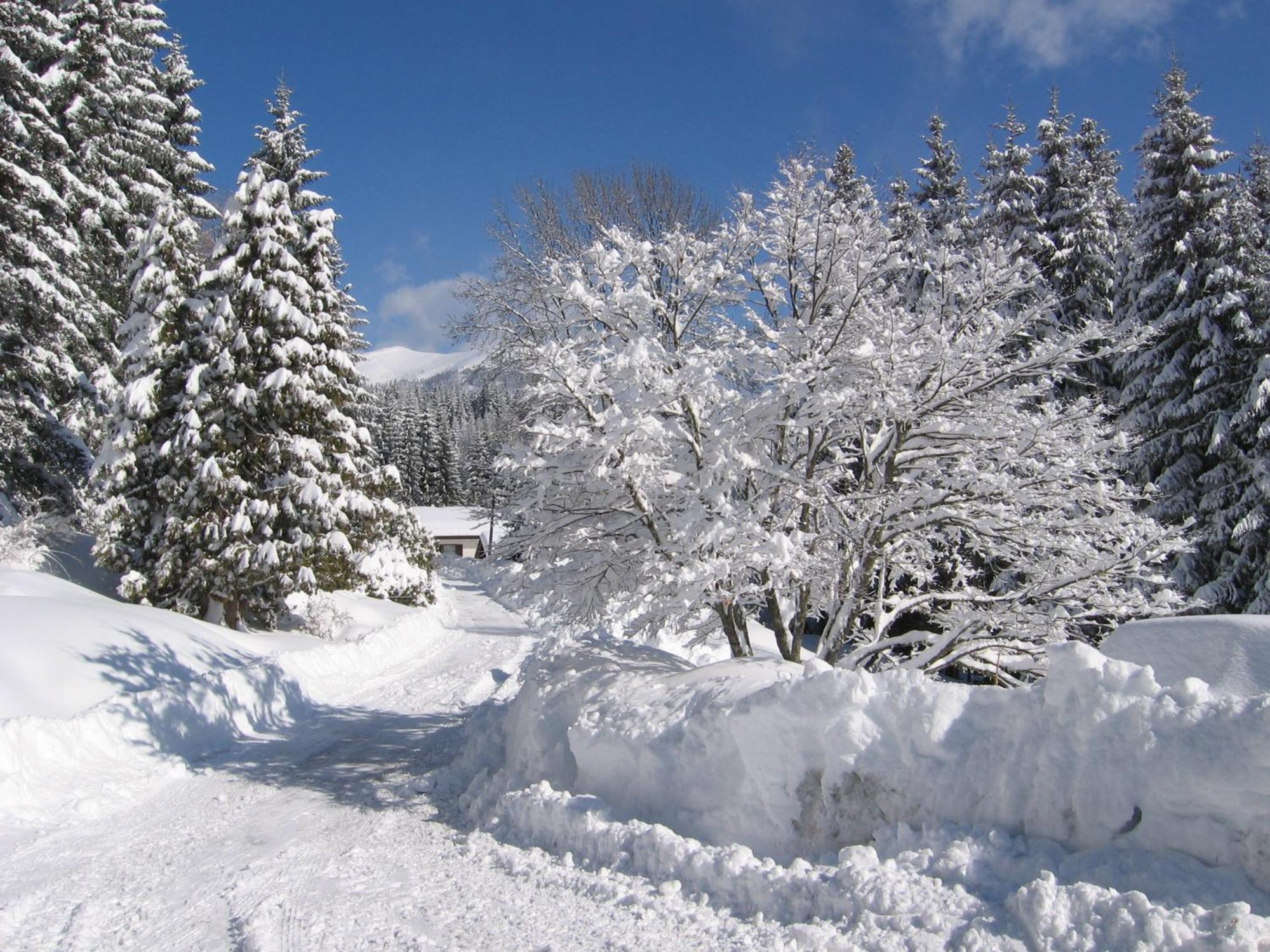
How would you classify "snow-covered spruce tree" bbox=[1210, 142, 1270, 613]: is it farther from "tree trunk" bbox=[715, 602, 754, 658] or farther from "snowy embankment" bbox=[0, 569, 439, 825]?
"snowy embankment" bbox=[0, 569, 439, 825]

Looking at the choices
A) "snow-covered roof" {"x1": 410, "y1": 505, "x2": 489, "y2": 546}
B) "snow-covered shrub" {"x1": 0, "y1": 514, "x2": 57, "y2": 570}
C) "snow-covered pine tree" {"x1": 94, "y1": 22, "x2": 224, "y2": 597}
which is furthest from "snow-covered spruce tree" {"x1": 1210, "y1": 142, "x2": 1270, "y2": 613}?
"snow-covered roof" {"x1": 410, "y1": 505, "x2": 489, "y2": 546}

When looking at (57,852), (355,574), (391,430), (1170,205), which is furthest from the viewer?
(391,430)

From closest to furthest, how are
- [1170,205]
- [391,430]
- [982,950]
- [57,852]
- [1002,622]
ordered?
[982,950] → [57,852] → [1002,622] → [1170,205] → [391,430]

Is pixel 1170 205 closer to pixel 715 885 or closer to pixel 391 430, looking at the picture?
pixel 715 885

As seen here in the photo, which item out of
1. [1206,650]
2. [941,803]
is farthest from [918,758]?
[1206,650]

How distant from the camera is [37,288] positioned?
1481cm

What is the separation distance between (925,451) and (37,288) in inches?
644

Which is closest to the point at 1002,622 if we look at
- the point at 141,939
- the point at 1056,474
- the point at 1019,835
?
the point at 1056,474

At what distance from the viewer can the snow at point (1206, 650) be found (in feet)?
14.4

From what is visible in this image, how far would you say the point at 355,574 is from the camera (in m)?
17.1

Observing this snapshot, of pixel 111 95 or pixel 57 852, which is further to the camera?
pixel 111 95

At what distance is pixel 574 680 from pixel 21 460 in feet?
49.2

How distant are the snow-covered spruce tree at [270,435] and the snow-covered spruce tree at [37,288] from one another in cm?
281

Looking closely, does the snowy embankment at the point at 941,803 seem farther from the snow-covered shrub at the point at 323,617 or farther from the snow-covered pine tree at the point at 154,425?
the snow-covered shrub at the point at 323,617
